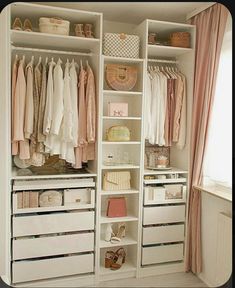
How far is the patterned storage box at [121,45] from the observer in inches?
101

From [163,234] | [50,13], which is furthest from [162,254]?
[50,13]

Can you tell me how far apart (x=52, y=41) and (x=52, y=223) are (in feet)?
4.87

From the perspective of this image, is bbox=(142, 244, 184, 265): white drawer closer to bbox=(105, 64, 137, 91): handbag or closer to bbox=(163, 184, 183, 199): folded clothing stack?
bbox=(163, 184, 183, 199): folded clothing stack

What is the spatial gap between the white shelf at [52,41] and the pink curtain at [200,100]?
0.91 m

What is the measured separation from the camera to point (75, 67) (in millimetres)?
2596

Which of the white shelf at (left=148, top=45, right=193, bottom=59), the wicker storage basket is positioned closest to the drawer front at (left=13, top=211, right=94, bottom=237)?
the white shelf at (left=148, top=45, right=193, bottom=59)

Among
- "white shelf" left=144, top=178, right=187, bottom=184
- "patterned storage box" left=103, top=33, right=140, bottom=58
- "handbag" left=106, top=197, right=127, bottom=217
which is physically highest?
"patterned storage box" left=103, top=33, right=140, bottom=58

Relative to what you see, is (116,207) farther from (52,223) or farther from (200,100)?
(200,100)

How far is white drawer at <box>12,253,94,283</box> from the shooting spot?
7.93ft

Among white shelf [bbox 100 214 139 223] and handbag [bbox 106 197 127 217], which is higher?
handbag [bbox 106 197 127 217]

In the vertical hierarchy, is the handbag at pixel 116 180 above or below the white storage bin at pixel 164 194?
above

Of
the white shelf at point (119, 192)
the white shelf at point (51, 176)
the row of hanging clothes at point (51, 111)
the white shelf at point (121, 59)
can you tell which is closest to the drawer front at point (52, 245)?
the white shelf at point (119, 192)

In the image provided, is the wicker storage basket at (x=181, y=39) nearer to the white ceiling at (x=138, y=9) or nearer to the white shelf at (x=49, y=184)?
the white ceiling at (x=138, y=9)

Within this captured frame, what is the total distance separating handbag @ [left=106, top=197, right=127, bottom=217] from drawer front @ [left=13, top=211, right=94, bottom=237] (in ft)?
0.66
